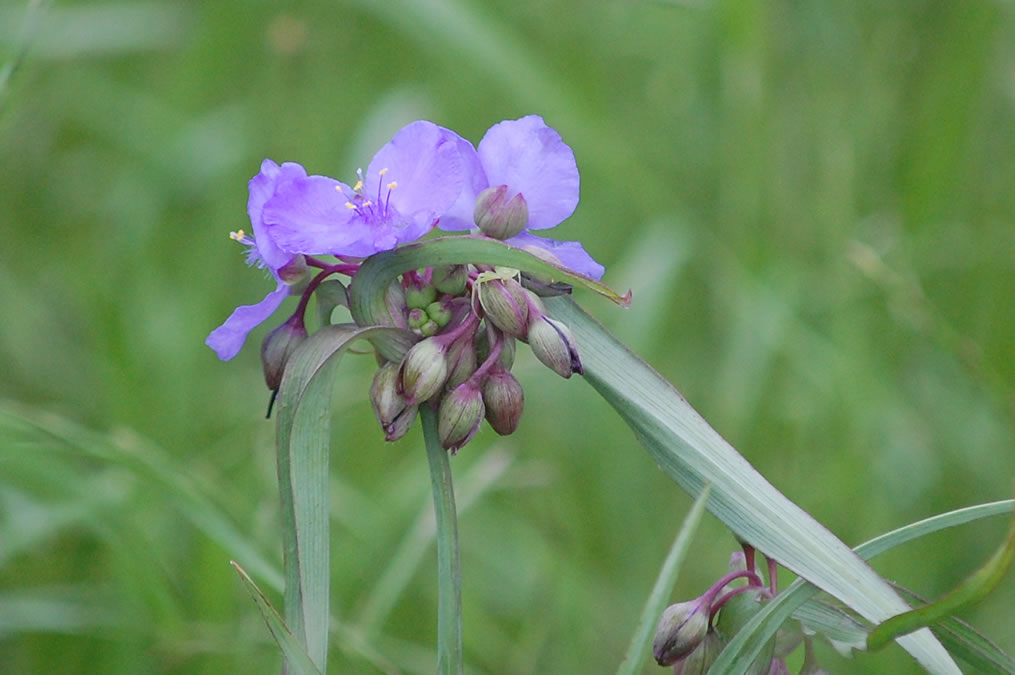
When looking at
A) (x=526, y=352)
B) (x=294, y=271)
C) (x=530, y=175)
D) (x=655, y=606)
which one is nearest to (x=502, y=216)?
(x=530, y=175)

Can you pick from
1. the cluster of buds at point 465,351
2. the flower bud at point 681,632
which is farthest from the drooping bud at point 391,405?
the flower bud at point 681,632

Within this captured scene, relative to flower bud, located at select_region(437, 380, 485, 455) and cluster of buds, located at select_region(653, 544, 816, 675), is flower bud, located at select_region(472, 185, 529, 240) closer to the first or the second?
flower bud, located at select_region(437, 380, 485, 455)

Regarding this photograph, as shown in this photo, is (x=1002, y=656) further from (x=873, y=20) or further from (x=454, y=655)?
(x=873, y=20)

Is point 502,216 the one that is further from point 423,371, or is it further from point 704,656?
point 704,656

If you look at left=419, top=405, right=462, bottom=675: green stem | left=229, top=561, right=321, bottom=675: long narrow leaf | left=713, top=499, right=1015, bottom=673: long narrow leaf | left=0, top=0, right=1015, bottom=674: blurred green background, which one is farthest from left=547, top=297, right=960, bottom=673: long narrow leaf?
left=0, top=0, right=1015, bottom=674: blurred green background

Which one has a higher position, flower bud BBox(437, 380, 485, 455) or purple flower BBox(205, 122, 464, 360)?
purple flower BBox(205, 122, 464, 360)

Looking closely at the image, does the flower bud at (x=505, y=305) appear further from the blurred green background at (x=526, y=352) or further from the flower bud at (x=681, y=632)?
the blurred green background at (x=526, y=352)
